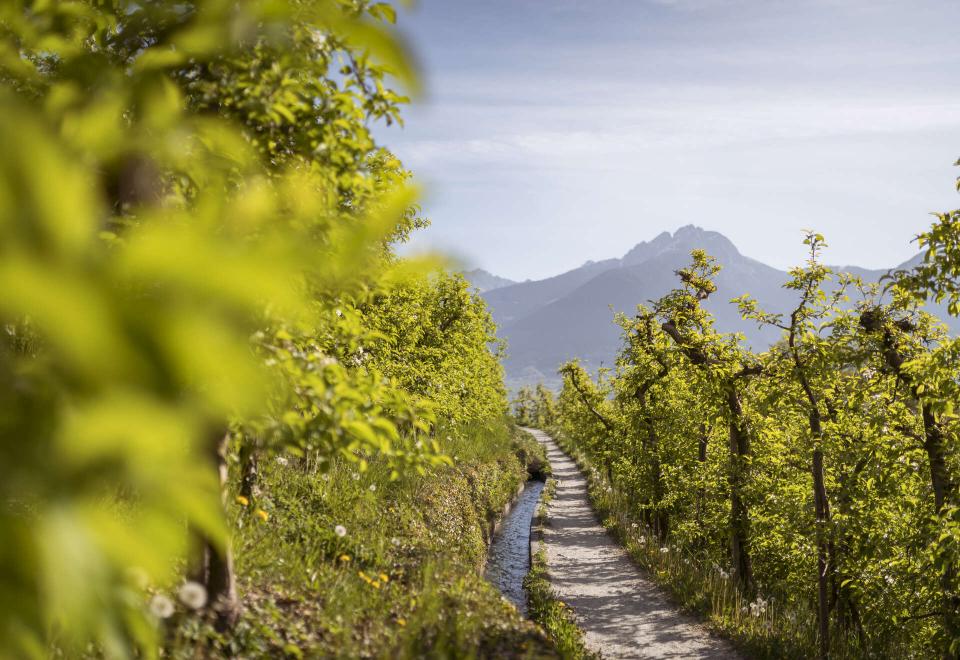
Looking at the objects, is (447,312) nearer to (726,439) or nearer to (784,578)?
(726,439)

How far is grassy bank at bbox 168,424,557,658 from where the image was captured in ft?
15.0

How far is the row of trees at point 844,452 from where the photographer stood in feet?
25.8

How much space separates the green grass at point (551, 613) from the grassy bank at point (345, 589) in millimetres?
2236

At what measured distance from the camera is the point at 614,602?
1368cm

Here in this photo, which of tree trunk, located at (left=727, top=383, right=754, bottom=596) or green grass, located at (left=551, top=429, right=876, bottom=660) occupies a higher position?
tree trunk, located at (left=727, top=383, right=754, bottom=596)

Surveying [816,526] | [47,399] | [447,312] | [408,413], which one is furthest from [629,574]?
[47,399]

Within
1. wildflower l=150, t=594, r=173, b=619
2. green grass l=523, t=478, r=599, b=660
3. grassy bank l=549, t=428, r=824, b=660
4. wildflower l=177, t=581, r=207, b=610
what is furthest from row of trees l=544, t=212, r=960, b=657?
wildflower l=150, t=594, r=173, b=619

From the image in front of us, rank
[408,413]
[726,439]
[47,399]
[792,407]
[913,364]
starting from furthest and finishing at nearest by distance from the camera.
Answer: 1. [726,439]
2. [792,407]
3. [913,364]
4. [408,413]
5. [47,399]

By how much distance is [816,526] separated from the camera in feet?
31.2

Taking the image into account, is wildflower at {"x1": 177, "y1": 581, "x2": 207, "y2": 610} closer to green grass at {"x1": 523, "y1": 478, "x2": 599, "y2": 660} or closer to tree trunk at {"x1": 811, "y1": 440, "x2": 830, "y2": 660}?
green grass at {"x1": 523, "y1": 478, "x2": 599, "y2": 660}

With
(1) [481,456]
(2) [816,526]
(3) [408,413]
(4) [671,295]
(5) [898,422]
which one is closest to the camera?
(3) [408,413]

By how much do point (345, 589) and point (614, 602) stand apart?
9732mm

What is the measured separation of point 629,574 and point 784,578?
13.4 ft

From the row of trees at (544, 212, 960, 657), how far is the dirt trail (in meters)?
1.92
